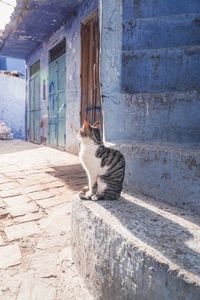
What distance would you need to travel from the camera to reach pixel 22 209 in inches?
161

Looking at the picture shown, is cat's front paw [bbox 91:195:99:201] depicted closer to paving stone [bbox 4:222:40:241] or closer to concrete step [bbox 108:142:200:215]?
concrete step [bbox 108:142:200:215]

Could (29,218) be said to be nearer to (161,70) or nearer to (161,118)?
(161,118)

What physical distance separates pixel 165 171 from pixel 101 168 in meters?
0.55

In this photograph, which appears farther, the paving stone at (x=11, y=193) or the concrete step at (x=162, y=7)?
the paving stone at (x=11, y=193)

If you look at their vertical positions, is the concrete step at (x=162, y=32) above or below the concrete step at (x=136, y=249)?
above

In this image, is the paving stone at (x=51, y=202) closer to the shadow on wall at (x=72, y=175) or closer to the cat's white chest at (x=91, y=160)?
the shadow on wall at (x=72, y=175)

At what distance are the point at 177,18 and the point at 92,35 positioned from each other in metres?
5.08

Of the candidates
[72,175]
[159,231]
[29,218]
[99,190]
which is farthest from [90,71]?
[159,231]

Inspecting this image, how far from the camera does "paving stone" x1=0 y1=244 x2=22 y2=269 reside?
2754 millimetres

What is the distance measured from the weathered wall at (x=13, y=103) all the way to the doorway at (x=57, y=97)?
10.1 meters

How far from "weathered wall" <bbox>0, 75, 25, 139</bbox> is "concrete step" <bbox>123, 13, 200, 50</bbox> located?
60.8 ft

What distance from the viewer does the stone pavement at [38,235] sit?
7.63 feet

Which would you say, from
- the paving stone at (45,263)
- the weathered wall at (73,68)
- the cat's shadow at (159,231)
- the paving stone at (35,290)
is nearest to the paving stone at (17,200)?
the paving stone at (45,263)

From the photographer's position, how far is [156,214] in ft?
6.87
